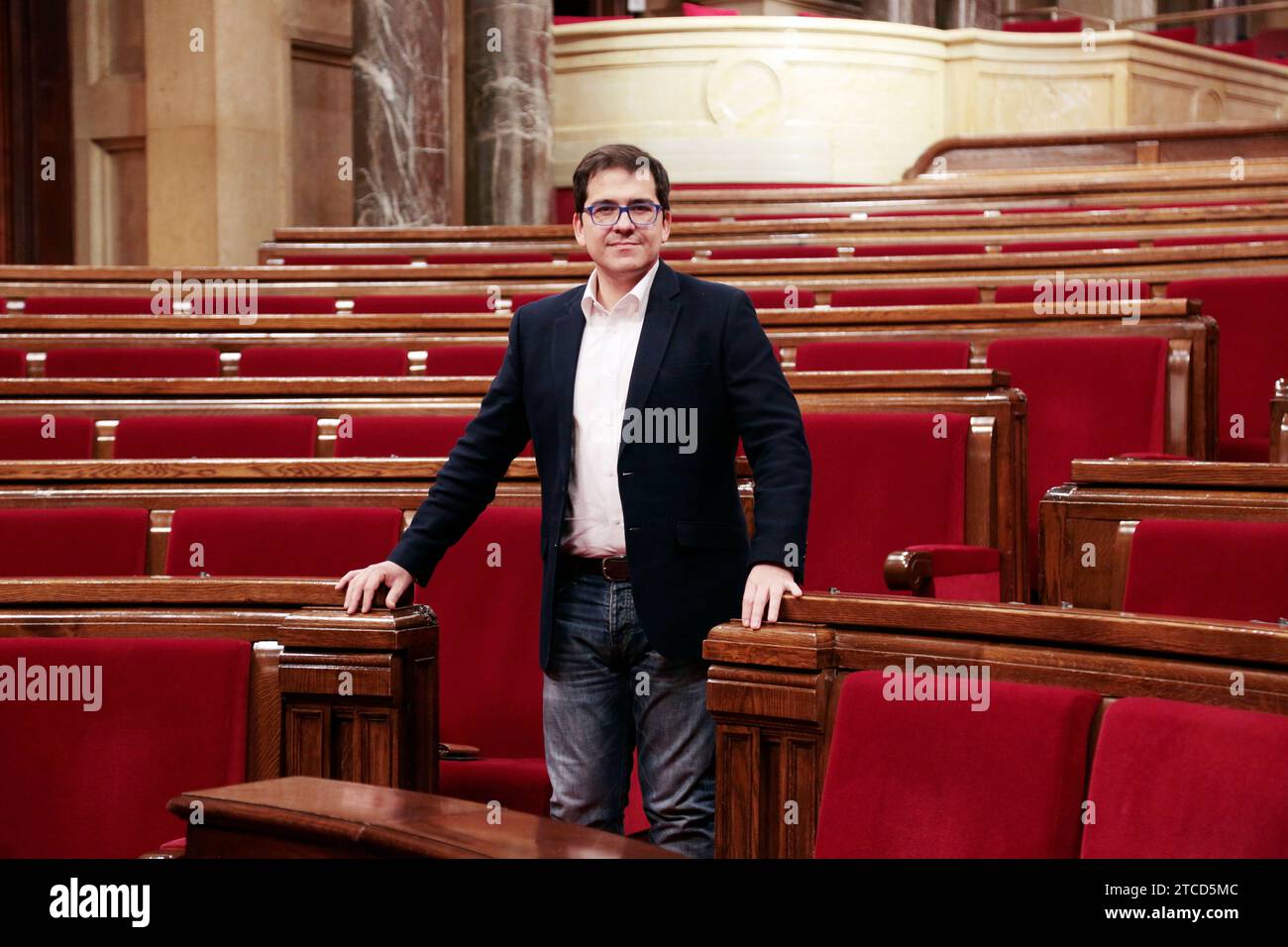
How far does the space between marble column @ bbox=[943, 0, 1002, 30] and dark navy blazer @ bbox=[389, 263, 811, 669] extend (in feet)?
14.2

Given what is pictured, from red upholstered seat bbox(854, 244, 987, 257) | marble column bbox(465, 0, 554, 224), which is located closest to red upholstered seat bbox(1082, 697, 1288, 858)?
red upholstered seat bbox(854, 244, 987, 257)

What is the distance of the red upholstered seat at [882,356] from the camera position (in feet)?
5.18

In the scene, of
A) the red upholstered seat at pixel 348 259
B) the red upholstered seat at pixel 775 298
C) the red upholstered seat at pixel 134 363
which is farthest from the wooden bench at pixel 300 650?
the red upholstered seat at pixel 348 259

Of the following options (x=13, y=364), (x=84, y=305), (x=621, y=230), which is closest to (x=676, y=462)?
(x=621, y=230)

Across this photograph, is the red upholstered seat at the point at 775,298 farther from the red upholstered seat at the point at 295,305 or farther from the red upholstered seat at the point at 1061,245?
the red upholstered seat at the point at 295,305

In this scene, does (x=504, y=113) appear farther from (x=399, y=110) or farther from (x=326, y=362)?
(x=326, y=362)

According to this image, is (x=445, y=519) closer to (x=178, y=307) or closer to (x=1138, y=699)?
(x=1138, y=699)

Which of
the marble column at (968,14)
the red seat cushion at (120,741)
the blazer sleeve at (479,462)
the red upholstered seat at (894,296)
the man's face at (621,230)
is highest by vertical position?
the marble column at (968,14)

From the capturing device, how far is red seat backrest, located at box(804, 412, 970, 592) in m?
1.25

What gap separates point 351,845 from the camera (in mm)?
543

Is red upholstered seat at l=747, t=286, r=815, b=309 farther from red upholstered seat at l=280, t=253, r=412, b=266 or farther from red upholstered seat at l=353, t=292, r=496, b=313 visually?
red upholstered seat at l=280, t=253, r=412, b=266

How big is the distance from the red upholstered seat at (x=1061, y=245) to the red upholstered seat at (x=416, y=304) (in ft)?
2.87

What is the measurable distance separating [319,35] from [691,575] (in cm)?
304
